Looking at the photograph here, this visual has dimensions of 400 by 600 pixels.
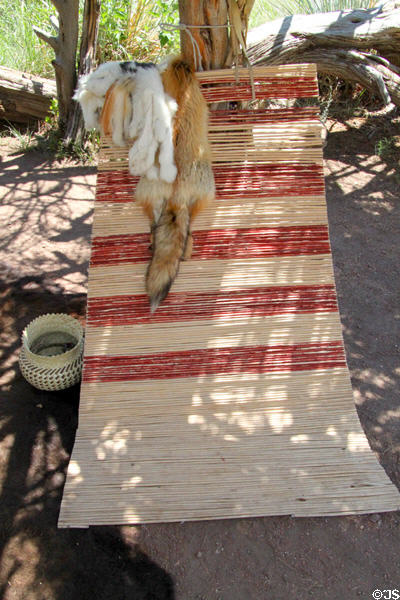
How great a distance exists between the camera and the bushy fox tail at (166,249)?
8.02ft

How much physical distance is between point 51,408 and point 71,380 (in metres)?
0.19

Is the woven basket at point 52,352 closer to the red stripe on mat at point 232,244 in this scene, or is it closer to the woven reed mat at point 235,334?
the woven reed mat at point 235,334

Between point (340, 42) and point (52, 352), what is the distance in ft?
11.8

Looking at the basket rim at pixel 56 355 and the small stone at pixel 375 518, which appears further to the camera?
the basket rim at pixel 56 355

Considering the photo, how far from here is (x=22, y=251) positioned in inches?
151

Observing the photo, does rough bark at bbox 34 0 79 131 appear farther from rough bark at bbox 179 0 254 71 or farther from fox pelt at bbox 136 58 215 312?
fox pelt at bbox 136 58 215 312

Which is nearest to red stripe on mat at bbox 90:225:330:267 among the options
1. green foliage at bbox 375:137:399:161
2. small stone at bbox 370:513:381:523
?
small stone at bbox 370:513:381:523

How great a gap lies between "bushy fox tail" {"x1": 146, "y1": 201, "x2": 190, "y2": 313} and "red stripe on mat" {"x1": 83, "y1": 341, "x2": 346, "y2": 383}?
307 millimetres

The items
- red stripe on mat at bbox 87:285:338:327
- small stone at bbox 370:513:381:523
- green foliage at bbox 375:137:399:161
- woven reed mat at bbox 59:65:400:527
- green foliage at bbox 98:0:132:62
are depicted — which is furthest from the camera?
green foliage at bbox 98:0:132:62

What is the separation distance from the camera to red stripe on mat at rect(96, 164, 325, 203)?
2.56m

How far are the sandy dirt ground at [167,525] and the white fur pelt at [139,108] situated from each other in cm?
133

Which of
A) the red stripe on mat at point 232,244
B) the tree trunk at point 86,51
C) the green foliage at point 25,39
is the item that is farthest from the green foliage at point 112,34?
the red stripe on mat at point 232,244

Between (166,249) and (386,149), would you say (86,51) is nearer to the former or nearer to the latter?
(386,149)

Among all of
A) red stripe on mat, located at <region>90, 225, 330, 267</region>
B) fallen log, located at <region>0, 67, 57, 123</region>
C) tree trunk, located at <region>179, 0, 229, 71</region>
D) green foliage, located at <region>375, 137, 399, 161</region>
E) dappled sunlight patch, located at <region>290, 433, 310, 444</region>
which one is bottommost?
dappled sunlight patch, located at <region>290, 433, 310, 444</region>
